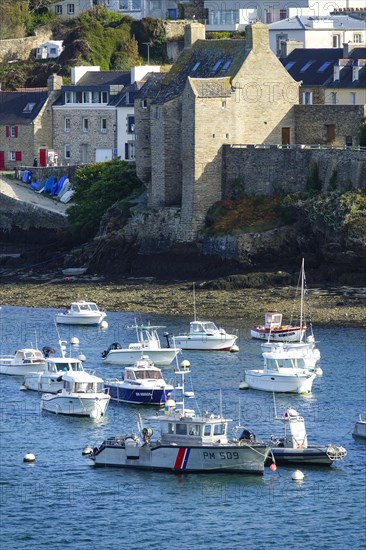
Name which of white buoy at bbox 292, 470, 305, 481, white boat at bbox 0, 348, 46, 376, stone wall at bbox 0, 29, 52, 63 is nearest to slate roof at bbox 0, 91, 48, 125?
stone wall at bbox 0, 29, 52, 63

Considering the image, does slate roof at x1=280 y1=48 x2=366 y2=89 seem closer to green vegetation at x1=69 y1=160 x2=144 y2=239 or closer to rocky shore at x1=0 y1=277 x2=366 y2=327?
green vegetation at x1=69 y1=160 x2=144 y2=239

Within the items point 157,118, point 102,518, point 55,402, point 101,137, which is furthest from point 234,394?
point 101,137

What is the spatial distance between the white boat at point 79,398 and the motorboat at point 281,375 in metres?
4.88

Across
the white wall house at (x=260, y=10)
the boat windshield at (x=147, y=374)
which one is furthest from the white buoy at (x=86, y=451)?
the white wall house at (x=260, y=10)

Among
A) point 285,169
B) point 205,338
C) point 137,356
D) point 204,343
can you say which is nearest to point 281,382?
point 137,356

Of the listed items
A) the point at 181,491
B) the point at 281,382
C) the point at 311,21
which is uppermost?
the point at 311,21

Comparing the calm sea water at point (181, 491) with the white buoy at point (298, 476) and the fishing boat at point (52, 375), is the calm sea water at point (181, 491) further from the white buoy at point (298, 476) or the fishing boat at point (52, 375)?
the fishing boat at point (52, 375)

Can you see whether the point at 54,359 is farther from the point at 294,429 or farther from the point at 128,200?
the point at 128,200

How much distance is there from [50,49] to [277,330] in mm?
45235

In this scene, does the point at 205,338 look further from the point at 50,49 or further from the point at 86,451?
the point at 50,49

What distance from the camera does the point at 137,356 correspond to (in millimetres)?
65188

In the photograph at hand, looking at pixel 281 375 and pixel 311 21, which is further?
pixel 311 21

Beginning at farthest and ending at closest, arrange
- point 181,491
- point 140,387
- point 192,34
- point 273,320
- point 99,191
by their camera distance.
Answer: point 99,191 → point 192,34 → point 273,320 → point 140,387 → point 181,491

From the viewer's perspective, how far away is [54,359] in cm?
6234
